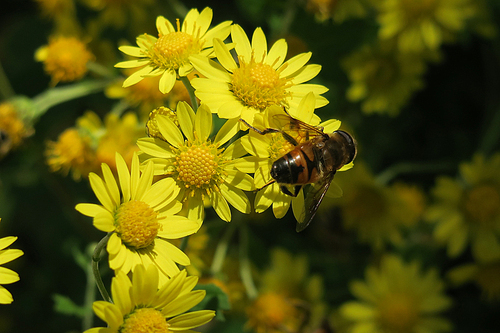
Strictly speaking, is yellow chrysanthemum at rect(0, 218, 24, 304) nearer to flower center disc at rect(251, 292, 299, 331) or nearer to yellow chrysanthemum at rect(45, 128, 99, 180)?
yellow chrysanthemum at rect(45, 128, 99, 180)

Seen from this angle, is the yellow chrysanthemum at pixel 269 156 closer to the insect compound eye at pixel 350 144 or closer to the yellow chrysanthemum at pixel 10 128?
the insect compound eye at pixel 350 144

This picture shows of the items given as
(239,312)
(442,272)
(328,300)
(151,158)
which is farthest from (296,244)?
(151,158)

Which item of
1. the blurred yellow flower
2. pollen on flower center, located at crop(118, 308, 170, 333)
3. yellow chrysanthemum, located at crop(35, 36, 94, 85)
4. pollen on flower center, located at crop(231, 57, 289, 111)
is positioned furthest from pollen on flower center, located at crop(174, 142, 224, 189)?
yellow chrysanthemum, located at crop(35, 36, 94, 85)

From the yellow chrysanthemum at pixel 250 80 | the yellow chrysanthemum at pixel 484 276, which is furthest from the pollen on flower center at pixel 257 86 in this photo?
the yellow chrysanthemum at pixel 484 276

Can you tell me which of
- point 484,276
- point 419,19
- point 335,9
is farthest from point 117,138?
point 484,276

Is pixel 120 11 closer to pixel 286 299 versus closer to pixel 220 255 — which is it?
pixel 220 255
